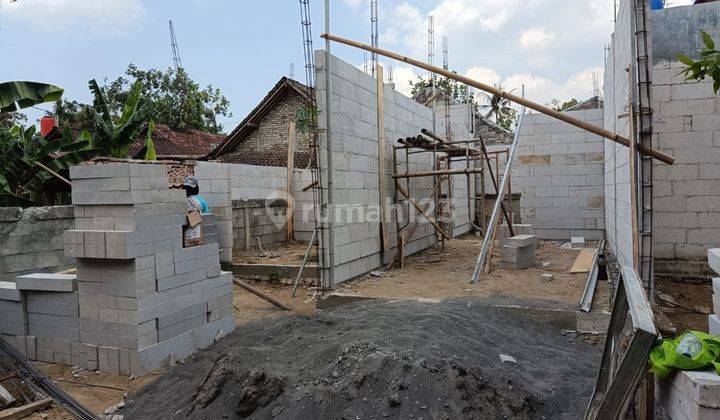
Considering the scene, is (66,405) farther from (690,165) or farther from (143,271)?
(690,165)

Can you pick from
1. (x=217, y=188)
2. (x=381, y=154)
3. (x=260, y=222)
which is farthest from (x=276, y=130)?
(x=381, y=154)

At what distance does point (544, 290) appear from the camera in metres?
6.46

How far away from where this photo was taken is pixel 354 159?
7.44m

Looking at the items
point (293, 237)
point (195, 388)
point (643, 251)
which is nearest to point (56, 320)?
point (195, 388)

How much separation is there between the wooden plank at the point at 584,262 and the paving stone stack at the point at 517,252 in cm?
74

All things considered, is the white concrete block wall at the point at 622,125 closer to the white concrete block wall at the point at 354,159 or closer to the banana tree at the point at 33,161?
the white concrete block wall at the point at 354,159

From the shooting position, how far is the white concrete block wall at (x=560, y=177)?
37.1 ft

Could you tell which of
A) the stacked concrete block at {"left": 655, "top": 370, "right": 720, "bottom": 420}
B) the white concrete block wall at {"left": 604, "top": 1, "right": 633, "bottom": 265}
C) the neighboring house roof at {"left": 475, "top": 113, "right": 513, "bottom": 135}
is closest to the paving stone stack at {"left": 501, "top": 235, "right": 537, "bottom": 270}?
the white concrete block wall at {"left": 604, "top": 1, "right": 633, "bottom": 265}

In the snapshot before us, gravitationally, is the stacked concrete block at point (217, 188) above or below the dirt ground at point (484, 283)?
above

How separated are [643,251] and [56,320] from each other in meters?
6.26

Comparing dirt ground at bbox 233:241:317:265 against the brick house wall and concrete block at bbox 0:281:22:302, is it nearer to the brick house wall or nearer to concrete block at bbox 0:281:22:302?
concrete block at bbox 0:281:22:302

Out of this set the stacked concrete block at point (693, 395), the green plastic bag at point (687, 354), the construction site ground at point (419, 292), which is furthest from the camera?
the construction site ground at point (419, 292)

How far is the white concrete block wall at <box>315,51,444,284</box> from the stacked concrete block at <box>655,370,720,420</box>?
203 inches

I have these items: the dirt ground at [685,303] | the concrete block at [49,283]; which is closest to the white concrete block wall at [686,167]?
the dirt ground at [685,303]
